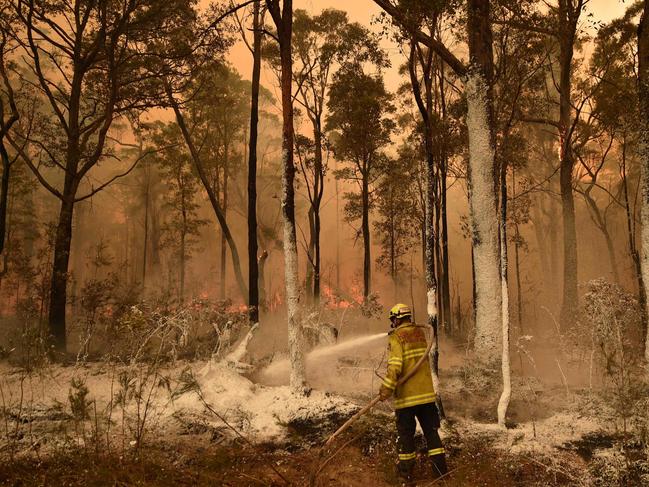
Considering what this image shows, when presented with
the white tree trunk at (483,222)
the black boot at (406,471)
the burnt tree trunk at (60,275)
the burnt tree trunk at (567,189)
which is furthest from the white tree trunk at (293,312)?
the burnt tree trunk at (567,189)

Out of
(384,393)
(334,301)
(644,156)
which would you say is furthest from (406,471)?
(334,301)

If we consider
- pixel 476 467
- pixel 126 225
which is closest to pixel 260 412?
pixel 476 467

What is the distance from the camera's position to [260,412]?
673 centimetres

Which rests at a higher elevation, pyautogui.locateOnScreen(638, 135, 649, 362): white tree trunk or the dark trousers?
pyautogui.locateOnScreen(638, 135, 649, 362): white tree trunk

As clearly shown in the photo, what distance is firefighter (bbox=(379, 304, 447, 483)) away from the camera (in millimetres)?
5109

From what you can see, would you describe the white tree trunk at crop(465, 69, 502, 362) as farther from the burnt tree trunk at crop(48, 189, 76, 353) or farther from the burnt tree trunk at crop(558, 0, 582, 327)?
the burnt tree trunk at crop(48, 189, 76, 353)

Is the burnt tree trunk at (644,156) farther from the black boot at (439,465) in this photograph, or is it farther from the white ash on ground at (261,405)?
the white ash on ground at (261,405)

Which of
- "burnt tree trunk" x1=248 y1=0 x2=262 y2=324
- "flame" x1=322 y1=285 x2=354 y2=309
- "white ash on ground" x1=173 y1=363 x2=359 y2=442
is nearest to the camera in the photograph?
"white ash on ground" x1=173 y1=363 x2=359 y2=442

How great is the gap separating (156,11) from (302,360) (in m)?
11.6

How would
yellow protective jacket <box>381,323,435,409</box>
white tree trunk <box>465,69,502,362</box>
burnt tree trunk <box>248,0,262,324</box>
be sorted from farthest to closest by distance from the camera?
burnt tree trunk <box>248,0,262,324</box>
white tree trunk <box>465,69,502,362</box>
yellow protective jacket <box>381,323,435,409</box>

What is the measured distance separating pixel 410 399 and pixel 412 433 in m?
0.43

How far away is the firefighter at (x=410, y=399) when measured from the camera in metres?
5.11

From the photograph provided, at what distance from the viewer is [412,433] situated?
5262 millimetres

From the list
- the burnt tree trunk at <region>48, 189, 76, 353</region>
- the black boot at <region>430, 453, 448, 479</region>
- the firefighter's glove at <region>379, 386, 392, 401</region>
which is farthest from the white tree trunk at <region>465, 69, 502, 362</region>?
the burnt tree trunk at <region>48, 189, 76, 353</region>
